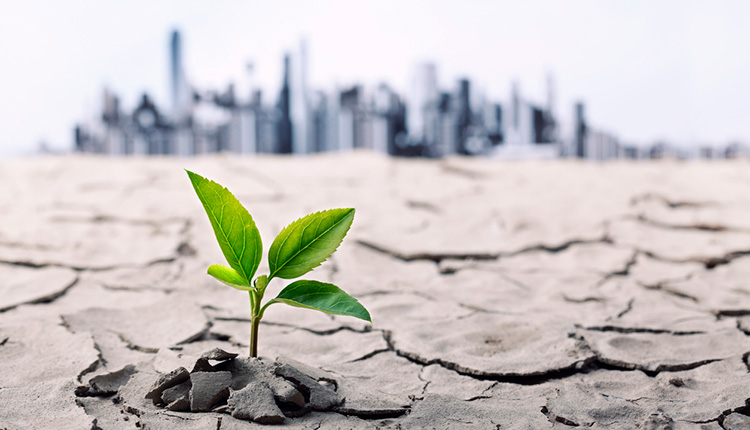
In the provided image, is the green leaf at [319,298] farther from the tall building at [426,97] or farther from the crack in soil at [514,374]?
the tall building at [426,97]

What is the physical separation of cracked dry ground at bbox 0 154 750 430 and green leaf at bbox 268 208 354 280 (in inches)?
9.7

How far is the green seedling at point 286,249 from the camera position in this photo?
0.92 meters

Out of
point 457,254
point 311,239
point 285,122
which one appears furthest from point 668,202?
point 285,122

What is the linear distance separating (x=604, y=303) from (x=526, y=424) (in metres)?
0.94

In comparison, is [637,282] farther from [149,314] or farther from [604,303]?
[149,314]

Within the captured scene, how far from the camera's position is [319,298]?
0.94 metres

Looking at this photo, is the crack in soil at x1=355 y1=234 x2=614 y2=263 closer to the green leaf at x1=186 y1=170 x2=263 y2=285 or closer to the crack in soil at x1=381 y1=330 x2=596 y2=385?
the crack in soil at x1=381 y1=330 x2=596 y2=385

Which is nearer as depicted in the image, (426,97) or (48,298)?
(48,298)

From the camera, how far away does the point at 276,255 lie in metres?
0.95

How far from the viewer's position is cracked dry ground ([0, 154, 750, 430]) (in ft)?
3.15

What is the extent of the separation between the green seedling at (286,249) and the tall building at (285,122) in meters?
4.23

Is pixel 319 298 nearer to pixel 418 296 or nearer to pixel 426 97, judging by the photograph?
pixel 418 296

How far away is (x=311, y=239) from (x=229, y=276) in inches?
5.9

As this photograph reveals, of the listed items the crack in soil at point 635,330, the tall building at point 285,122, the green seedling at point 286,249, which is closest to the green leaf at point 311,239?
the green seedling at point 286,249
